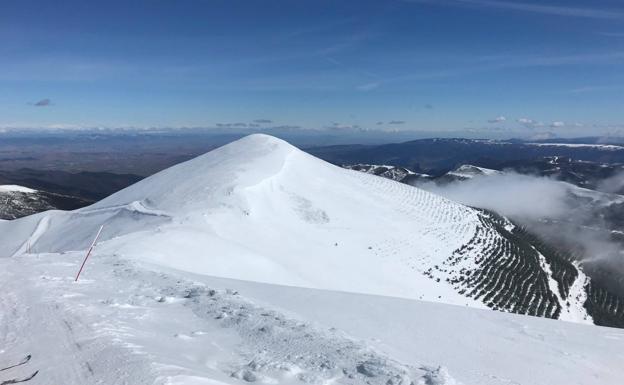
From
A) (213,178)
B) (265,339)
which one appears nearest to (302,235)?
(213,178)

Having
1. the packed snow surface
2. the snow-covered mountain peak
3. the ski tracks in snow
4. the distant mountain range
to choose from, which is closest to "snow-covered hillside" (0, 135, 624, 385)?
the ski tracks in snow

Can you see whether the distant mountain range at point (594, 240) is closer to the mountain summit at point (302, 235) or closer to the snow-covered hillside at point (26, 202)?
the mountain summit at point (302, 235)

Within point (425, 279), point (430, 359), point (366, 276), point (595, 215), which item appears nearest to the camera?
point (430, 359)

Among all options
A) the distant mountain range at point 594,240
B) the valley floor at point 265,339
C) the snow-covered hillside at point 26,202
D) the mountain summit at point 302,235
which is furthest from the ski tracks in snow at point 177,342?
the snow-covered hillside at point 26,202

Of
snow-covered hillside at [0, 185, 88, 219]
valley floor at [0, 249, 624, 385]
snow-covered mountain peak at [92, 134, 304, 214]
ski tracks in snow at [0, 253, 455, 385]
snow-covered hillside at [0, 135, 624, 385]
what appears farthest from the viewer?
snow-covered hillside at [0, 185, 88, 219]

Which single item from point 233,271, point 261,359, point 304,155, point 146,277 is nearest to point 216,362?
point 261,359

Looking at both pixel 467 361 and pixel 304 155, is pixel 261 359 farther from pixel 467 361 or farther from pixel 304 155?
pixel 304 155

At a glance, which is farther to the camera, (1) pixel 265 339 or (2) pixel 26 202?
(2) pixel 26 202

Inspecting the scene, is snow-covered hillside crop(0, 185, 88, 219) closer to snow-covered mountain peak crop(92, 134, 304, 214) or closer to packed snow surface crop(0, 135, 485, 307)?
packed snow surface crop(0, 135, 485, 307)

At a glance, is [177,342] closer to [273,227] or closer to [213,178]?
[273,227]
